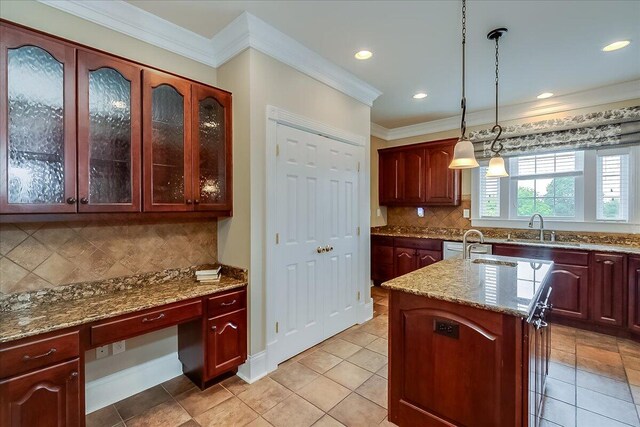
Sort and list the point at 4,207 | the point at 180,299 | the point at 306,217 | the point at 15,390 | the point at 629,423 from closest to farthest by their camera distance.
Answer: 1. the point at 15,390
2. the point at 4,207
3. the point at 629,423
4. the point at 180,299
5. the point at 306,217

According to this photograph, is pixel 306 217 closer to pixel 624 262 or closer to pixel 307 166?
pixel 307 166

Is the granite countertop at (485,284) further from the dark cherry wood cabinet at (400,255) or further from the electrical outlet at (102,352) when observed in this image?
the electrical outlet at (102,352)

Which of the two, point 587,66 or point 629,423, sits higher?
point 587,66

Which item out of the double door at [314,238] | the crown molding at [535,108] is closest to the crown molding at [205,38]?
the double door at [314,238]

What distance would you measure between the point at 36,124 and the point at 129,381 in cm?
182

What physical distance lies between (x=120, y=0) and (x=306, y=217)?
2.12m

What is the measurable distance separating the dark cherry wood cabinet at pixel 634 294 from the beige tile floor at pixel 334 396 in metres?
0.30

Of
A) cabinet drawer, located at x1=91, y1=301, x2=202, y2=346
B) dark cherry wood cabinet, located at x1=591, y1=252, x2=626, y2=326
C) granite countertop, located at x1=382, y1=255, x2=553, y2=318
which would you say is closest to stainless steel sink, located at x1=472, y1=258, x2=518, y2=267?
granite countertop, located at x1=382, y1=255, x2=553, y2=318

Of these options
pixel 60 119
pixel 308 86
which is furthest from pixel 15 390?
pixel 308 86

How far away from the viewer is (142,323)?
1.86m

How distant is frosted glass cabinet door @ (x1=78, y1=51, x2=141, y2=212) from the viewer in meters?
1.77

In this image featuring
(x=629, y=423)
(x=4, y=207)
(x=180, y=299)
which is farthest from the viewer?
(x=180, y=299)

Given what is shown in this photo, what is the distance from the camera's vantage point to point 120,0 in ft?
6.70

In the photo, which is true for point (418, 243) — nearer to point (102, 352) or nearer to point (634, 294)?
point (634, 294)
